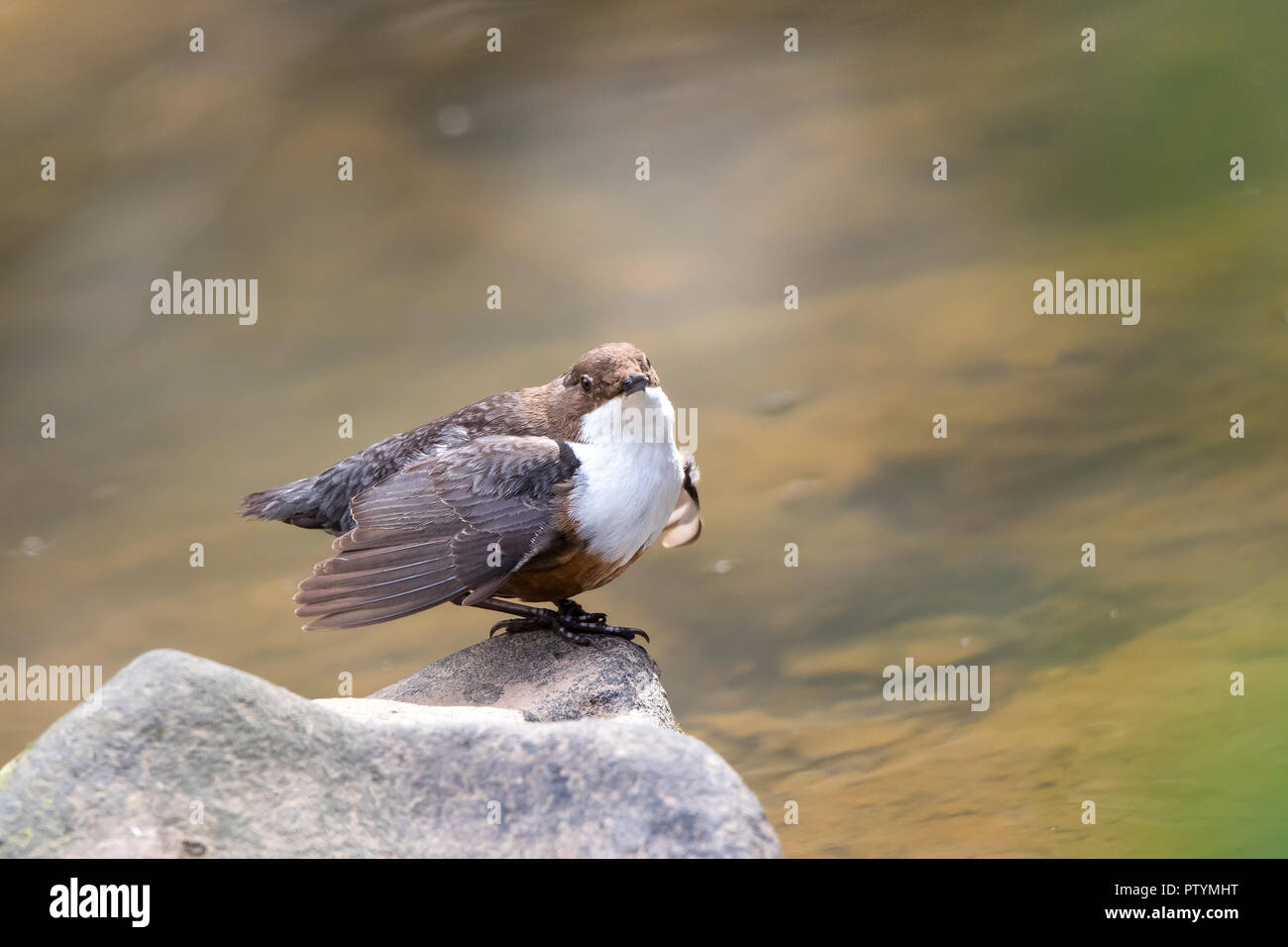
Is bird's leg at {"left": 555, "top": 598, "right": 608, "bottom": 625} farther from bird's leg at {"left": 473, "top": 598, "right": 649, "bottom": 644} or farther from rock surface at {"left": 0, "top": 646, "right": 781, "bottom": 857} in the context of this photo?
rock surface at {"left": 0, "top": 646, "right": 781, "bottom": 857}

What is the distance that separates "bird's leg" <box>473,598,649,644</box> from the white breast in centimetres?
37

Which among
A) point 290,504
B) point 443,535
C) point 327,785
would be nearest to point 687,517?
point 443,535

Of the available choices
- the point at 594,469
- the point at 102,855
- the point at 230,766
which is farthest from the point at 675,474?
the point at 102,855

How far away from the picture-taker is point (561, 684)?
4.28 metres

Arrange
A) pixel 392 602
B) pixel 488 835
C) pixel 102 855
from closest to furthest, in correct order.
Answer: pixel 102 855, pixel 488 835, pixel 392 602

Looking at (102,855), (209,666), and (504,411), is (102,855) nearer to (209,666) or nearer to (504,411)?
(209,666)

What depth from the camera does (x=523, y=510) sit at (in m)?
4.16

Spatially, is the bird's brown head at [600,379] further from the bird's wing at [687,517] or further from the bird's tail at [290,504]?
the bird's tail at [290,504]

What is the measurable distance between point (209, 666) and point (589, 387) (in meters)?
1.70

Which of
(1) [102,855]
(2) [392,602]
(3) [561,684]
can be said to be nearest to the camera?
(1) [102,855]

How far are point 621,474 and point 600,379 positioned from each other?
0.34 meters

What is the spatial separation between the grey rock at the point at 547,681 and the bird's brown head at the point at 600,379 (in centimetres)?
87

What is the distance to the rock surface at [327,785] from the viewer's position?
280 cm

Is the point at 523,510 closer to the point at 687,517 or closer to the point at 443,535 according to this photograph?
the point at 443,535
